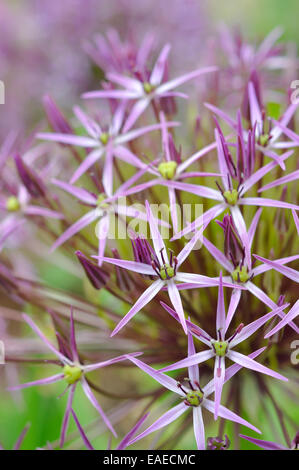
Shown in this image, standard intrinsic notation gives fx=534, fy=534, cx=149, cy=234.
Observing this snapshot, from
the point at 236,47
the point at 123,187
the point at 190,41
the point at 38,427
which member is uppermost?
the point at 190,41

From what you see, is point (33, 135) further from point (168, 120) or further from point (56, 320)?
point (56, 320)

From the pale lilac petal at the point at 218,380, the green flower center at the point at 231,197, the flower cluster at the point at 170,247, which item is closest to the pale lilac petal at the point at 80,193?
the flower cluster at the point at 170,247

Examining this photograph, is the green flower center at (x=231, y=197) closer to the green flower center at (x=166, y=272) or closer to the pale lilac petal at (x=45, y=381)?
the green flower center at (x=166, y=272)

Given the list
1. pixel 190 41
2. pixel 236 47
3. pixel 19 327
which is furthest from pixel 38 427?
pixel 190 41

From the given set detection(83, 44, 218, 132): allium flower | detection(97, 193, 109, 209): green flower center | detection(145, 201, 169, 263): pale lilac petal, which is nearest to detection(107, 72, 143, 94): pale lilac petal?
detection(83, 44, 218, 132): allium flower

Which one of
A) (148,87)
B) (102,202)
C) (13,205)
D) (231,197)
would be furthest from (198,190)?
(13,205)

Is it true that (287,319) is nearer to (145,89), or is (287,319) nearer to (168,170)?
(168,170)
